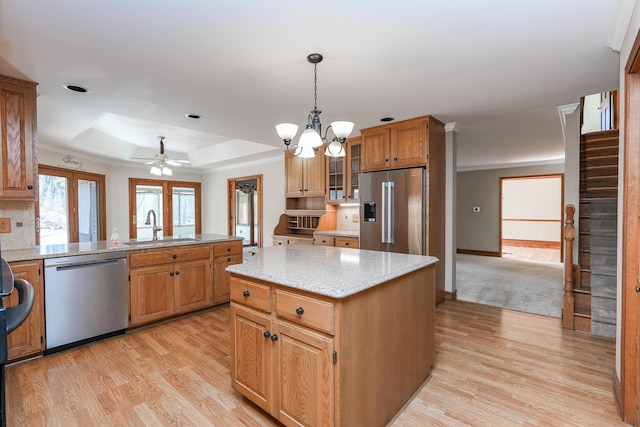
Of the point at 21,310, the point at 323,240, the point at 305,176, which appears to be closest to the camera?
the point at 21,310

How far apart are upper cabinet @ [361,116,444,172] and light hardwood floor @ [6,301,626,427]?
194 centimetres

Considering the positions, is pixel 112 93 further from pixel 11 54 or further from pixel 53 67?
pixel 11 54

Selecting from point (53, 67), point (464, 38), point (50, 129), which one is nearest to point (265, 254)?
point (464, 38)

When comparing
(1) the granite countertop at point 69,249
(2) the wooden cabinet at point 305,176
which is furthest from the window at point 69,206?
(2) the wooden cabinet at point 305,176

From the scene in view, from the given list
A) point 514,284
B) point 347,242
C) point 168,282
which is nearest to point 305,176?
point 347,242

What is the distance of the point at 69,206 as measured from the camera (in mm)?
5469

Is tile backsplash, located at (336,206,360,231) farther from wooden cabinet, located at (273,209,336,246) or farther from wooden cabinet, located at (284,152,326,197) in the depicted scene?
wooden cabinet, located at (284,152,326,197)

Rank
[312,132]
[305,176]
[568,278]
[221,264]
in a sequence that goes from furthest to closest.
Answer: [305,176], [221,264], [568,278], [312,132]

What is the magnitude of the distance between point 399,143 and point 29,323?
13.0 feet

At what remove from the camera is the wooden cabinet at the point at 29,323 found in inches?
93.8

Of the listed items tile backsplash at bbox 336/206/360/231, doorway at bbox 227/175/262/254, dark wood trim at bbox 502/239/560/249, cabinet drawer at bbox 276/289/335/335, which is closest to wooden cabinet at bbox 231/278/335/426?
cabinet drawer at bbox 276/289/335/335

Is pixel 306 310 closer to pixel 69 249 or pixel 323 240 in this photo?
pixel 69 249

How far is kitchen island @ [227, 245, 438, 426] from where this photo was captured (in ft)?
4.70

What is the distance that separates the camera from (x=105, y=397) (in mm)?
2025
